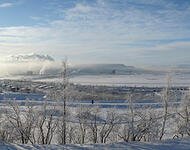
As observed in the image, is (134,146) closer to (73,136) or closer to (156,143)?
(156,143)

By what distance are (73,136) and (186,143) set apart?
7.81 m

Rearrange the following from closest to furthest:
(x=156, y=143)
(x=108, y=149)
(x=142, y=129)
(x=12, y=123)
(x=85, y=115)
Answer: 1. (x=108, y=149)
2. (x=156, y=143)
3. (x=12, y=123)
4. (x=142, y=129)
5. (x=85, y=115)

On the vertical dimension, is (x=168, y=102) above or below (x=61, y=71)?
below

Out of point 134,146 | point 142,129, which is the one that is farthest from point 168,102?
point 134,146

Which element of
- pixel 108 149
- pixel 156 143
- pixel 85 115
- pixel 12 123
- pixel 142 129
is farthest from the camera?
pixel 85 115

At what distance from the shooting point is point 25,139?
14.9 metres

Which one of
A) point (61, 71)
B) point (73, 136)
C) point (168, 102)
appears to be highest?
point (61, 71)

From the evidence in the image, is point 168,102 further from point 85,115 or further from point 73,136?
point 73,136

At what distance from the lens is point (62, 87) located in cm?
1533

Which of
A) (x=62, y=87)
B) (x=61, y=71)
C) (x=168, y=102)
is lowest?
(x=168, y=102)

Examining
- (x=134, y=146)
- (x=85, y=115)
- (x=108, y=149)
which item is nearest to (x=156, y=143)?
(x=134, y=146)

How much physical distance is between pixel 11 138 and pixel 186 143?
11.5 meters

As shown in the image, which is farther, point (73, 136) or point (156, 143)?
point (73, 136)

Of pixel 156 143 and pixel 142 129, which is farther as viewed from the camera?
pixel 142 129
